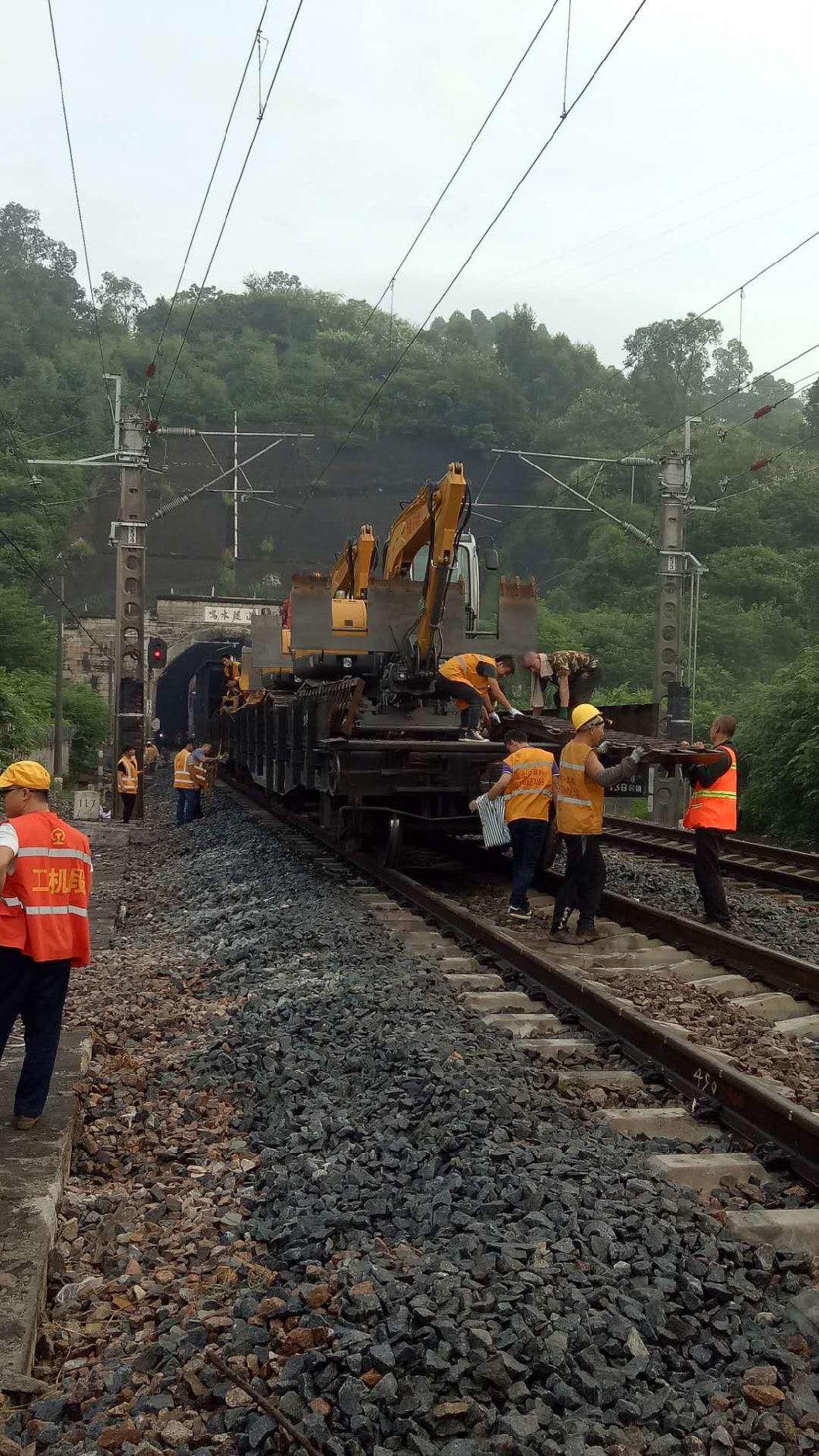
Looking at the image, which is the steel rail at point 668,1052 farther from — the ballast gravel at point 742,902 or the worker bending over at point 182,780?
the worker bending over at point 182,780

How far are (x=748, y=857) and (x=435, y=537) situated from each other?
5.49 m

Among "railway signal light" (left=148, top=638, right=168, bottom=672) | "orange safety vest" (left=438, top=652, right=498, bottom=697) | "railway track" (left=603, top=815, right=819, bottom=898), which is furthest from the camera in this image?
"railway signal light" (left=148, top=638, right=168, bottom=672)

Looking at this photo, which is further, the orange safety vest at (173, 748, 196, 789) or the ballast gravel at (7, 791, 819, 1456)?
the orange safety vest at (173, 748, 196, 789)

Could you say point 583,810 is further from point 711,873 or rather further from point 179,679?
point 179,679

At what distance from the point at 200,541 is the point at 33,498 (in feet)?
40.6

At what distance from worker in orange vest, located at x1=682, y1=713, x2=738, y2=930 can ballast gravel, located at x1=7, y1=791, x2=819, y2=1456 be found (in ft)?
12.4

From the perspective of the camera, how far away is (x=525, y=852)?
979cm

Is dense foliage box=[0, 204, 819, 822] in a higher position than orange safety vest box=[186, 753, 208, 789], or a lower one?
higher

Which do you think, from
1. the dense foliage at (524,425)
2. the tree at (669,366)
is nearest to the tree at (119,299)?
the dense foliage at (524,425)

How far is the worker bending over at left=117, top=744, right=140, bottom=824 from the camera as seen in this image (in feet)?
67.6

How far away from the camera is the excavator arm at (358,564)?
47.5 ft

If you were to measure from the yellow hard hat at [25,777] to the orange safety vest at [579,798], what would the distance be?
4468mm

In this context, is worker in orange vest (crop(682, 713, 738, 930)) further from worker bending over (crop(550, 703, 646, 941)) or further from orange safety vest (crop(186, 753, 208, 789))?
orange safety vest (crop(186, 753, 208, 789))

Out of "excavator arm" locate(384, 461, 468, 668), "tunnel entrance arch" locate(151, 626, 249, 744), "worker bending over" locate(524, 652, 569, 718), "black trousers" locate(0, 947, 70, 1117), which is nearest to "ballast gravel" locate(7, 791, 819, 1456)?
"black trousers" locate(0, 947, 70, 1117)
